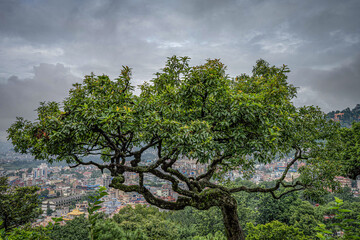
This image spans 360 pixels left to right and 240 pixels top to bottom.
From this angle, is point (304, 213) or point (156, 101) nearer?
point (156, 101)

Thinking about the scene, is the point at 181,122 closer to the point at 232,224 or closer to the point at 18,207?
the point at 232,224

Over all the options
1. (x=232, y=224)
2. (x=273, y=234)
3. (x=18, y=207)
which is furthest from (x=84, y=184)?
(x=232, y=224)

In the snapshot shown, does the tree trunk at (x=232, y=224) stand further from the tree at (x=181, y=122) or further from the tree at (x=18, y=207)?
the tree at (x=18, y=207)

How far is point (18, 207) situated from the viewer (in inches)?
426

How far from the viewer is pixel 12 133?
5.55 meters

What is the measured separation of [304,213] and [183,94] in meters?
21.4

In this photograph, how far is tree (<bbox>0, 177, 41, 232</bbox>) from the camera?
10.3 meters

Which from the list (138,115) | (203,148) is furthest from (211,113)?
(138,115)

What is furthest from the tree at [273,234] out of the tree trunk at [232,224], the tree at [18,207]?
the tree at [18,207]

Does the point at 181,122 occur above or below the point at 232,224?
above

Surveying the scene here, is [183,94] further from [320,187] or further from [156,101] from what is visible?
[320,187]

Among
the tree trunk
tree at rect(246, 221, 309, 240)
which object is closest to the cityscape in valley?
tree at rect(246, 221, 309, 240)

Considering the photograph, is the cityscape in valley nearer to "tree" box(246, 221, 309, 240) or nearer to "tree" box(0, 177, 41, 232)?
"tree" box(246, 221, 309, 240)

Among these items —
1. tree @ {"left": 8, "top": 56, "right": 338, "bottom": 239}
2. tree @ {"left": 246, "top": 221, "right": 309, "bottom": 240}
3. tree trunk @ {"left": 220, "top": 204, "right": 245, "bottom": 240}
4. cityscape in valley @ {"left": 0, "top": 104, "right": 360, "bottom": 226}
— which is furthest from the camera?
cityscape in valley @ {"left": 0, "top": 104, "right": 360, "bottom": 226}
